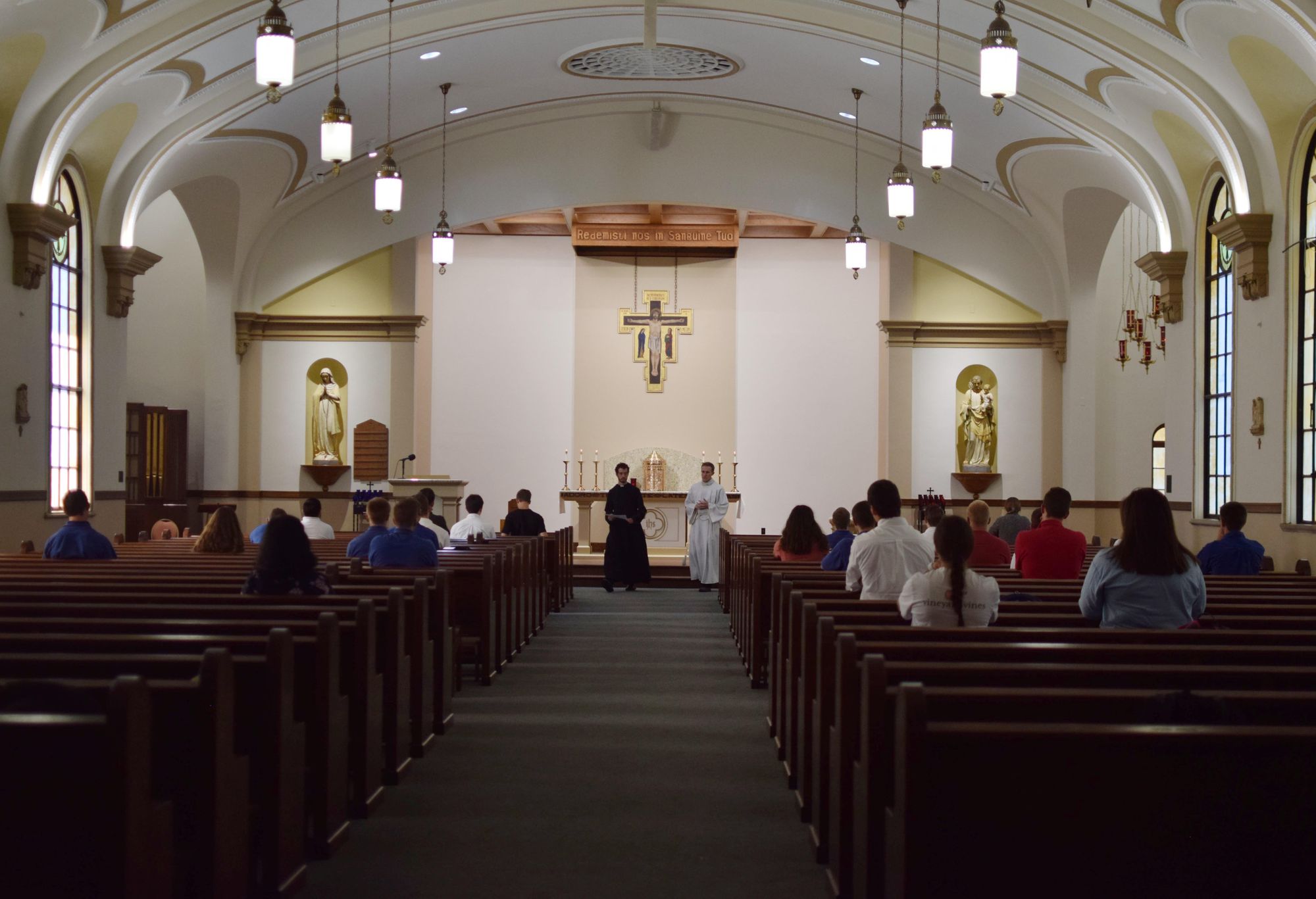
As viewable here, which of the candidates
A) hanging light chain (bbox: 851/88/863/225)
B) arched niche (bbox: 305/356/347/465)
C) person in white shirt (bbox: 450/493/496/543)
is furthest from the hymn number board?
person in white shirt (bbox: 450/493/496/543)

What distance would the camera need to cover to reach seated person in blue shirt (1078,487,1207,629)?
175 inches

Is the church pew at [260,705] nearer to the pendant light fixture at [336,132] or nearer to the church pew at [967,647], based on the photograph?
the church pew at [967,647]

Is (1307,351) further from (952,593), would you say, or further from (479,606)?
(952,593)

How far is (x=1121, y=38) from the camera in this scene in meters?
10.0

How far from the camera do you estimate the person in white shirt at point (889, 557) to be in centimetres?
583

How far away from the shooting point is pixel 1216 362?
38.4ft

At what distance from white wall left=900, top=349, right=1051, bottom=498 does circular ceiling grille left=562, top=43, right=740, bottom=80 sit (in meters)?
4.94

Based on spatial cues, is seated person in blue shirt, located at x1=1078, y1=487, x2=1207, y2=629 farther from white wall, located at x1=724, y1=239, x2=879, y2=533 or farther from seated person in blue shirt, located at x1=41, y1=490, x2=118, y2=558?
white wall, located at x1=724, y1=239, x2=879, y2=533

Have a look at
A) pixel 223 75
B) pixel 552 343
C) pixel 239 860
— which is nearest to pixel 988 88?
pixel 239 860

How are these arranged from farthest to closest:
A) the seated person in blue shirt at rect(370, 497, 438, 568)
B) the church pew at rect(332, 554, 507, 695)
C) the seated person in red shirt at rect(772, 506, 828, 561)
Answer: the seated person in red shirt at rect(772, 506, 828, 561) < the church pew at rect(332, 554, 507, 695) < the seated person in blue shirt at rect(370, 497, 438, 568)

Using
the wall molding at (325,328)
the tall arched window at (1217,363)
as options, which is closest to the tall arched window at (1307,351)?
the tall arched window at (1217,363)

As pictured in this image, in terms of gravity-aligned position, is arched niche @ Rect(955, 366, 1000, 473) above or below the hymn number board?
below

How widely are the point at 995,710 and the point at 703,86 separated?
12085 mm

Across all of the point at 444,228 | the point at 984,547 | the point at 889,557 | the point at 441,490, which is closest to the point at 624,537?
the point at 441,490
